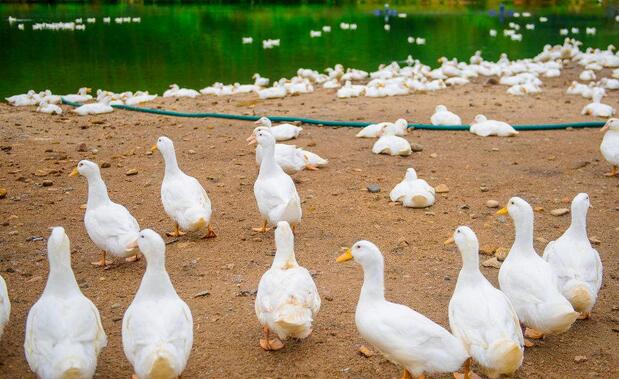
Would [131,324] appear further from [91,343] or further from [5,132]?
[5,132]

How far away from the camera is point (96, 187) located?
5.35m

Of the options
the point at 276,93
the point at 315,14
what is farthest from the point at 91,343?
the point at 315,14

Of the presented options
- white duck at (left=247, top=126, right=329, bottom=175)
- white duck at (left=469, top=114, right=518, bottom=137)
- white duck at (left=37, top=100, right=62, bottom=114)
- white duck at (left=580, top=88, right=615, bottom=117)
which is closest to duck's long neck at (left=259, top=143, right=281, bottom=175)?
white duck at (left=247, top=126, right=329, bottom=175)

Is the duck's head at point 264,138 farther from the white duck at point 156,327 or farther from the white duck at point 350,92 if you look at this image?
the white duck at point 350,92

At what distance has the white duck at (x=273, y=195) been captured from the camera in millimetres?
5555

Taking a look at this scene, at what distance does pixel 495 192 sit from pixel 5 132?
6.97 meters

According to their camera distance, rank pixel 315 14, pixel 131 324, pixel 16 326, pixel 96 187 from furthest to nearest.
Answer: pixel 315 14
pixel 96 187
pixel 16 326
pixel 131 324

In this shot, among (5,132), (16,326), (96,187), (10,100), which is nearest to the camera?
(16,326)

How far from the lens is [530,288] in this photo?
13.4 feet

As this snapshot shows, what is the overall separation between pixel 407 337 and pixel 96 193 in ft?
10.0

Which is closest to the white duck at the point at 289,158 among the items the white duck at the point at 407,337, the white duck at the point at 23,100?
the white duck at the point at 407,337

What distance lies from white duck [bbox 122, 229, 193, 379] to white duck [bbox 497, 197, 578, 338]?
209cm

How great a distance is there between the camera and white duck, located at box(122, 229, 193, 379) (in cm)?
329

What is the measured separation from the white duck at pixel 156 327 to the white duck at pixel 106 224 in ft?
4.22
